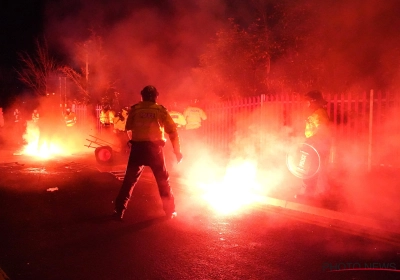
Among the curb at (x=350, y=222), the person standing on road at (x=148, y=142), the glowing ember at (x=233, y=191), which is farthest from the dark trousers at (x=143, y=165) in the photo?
the curb at (x=350, y=222)

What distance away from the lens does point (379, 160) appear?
8.73 m

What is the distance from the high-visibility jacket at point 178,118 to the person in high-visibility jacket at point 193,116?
30 cm

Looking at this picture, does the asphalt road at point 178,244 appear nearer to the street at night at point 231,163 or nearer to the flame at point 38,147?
the street at night at point 231,163

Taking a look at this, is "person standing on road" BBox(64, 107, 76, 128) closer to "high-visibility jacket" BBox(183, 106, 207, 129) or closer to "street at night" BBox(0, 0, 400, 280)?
"street at night" BBox(0, 0, 400, 280)

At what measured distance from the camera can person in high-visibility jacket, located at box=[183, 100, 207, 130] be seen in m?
11.6

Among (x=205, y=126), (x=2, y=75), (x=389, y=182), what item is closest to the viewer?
(x=389, y=182)

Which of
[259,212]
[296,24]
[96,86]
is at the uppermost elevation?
[296,24]

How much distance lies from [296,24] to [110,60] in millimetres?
11362

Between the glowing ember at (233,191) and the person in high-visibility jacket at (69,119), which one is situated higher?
the person in high-visibility jacket at (69,119)

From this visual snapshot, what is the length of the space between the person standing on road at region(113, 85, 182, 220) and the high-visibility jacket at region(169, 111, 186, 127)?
18.6 feet

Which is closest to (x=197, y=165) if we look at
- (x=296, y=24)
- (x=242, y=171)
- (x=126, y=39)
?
(x=242, y=171)

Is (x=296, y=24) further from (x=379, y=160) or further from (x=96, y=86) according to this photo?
(x=96, y=86)

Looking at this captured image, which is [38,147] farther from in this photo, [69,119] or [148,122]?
[148,122]

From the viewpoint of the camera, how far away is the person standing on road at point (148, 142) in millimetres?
5113
